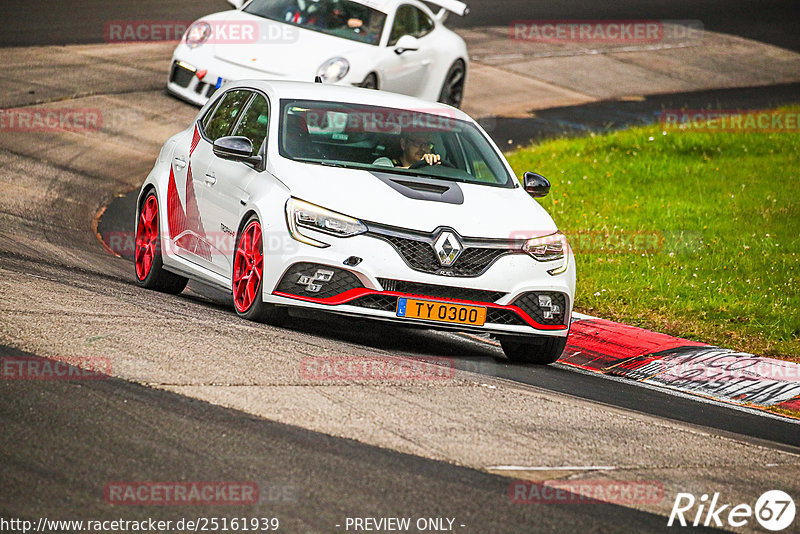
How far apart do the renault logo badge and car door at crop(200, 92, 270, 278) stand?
1474 millimetres

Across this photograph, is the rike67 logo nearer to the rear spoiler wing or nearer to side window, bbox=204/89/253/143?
side window, bbox=204/89/253/143

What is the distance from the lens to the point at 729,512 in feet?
18.4

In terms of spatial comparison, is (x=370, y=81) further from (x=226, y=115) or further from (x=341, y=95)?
(x=341, y=95)

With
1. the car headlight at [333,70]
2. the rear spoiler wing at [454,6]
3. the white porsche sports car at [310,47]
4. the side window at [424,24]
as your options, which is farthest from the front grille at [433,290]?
the rear spoiler wing at [454,6]

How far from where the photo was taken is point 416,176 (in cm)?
889

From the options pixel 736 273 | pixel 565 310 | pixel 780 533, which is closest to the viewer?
pixel 780 533

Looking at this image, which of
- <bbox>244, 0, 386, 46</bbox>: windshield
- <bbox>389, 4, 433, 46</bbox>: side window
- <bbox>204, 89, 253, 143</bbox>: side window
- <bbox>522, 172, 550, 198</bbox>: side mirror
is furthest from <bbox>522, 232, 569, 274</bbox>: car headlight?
<bbox>389, 4, 433, 46</bbox>: side window

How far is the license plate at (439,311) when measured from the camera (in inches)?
316

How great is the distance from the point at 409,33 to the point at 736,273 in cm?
749

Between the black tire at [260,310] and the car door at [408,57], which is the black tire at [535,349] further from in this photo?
the car door at [408,57]

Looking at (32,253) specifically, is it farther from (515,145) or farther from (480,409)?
(515,145)

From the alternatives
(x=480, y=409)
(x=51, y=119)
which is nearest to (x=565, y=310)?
(x=480, y=409)

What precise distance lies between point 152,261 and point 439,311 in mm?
3003

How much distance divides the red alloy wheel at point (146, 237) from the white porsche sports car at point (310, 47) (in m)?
5.43
